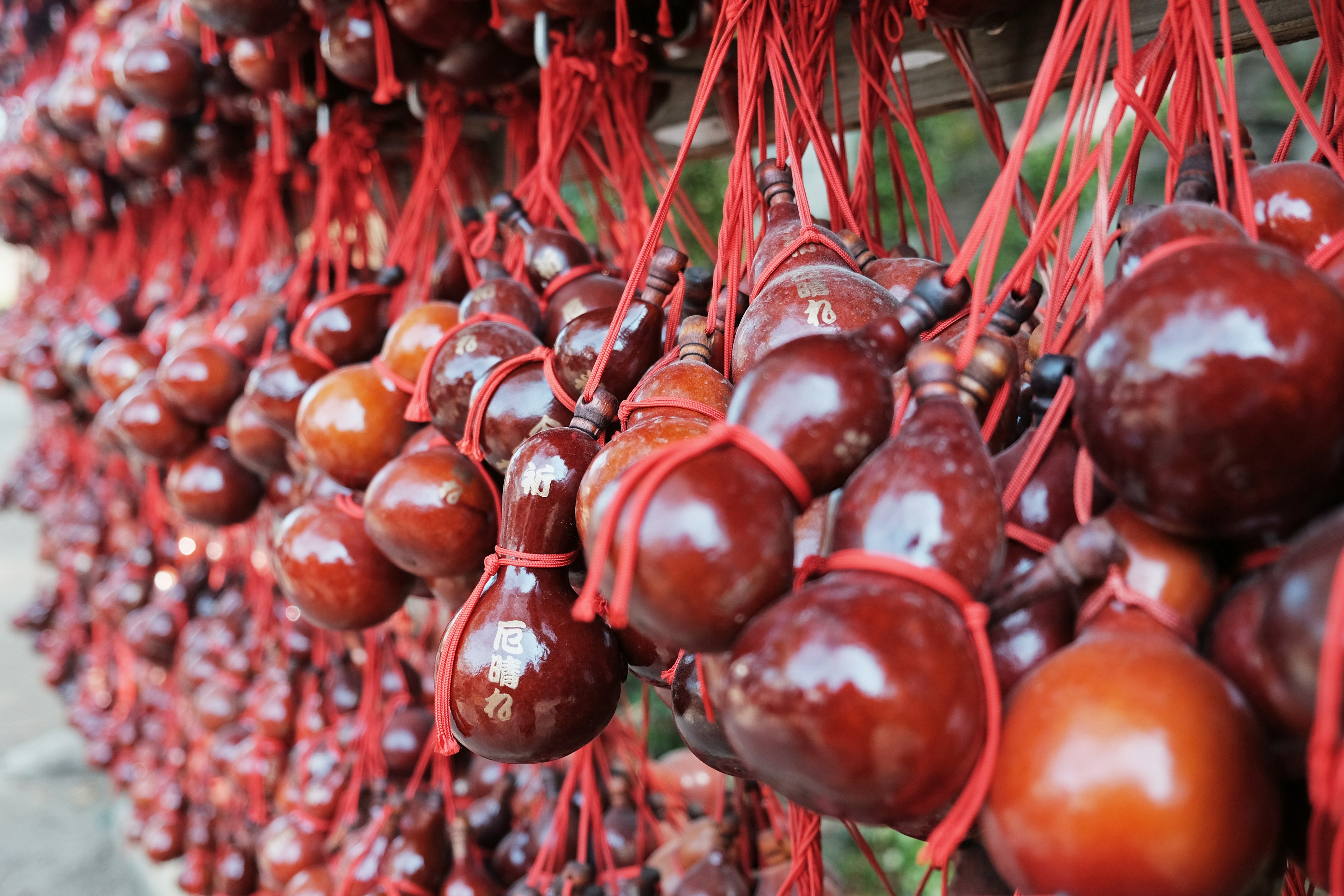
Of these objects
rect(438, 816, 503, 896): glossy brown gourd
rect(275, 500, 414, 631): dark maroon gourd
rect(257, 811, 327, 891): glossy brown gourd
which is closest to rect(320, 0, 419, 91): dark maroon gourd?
rect(275, 500, 414, 631): dark maroon gourd

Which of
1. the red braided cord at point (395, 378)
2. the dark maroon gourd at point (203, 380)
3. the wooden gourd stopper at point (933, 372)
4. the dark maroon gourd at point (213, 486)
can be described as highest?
the wooden gourd stopper at point (933, 372)

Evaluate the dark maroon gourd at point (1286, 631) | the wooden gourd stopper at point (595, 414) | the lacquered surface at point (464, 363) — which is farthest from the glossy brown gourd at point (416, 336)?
the dark maroon gourd at point (1286, 631)

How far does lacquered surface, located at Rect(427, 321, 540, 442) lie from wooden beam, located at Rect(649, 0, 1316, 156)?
435 millimetres

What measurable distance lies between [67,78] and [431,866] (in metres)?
1.48

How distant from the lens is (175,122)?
137cm

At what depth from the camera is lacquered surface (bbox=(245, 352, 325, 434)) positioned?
88 centimetres

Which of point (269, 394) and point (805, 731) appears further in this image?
point (269, 394)

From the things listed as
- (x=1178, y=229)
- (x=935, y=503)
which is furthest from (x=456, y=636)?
(x=1178, y=229)

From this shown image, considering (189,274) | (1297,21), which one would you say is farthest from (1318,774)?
(189,274)

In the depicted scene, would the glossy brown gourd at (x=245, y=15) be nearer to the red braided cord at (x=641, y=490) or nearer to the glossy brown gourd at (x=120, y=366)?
the glossy brown gourd at (x=120, y=366)

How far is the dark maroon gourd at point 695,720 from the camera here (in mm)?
490

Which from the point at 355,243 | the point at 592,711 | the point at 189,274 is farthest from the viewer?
the point at 189,274

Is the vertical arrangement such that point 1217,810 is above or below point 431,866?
above

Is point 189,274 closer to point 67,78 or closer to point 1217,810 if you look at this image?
point 67,78
